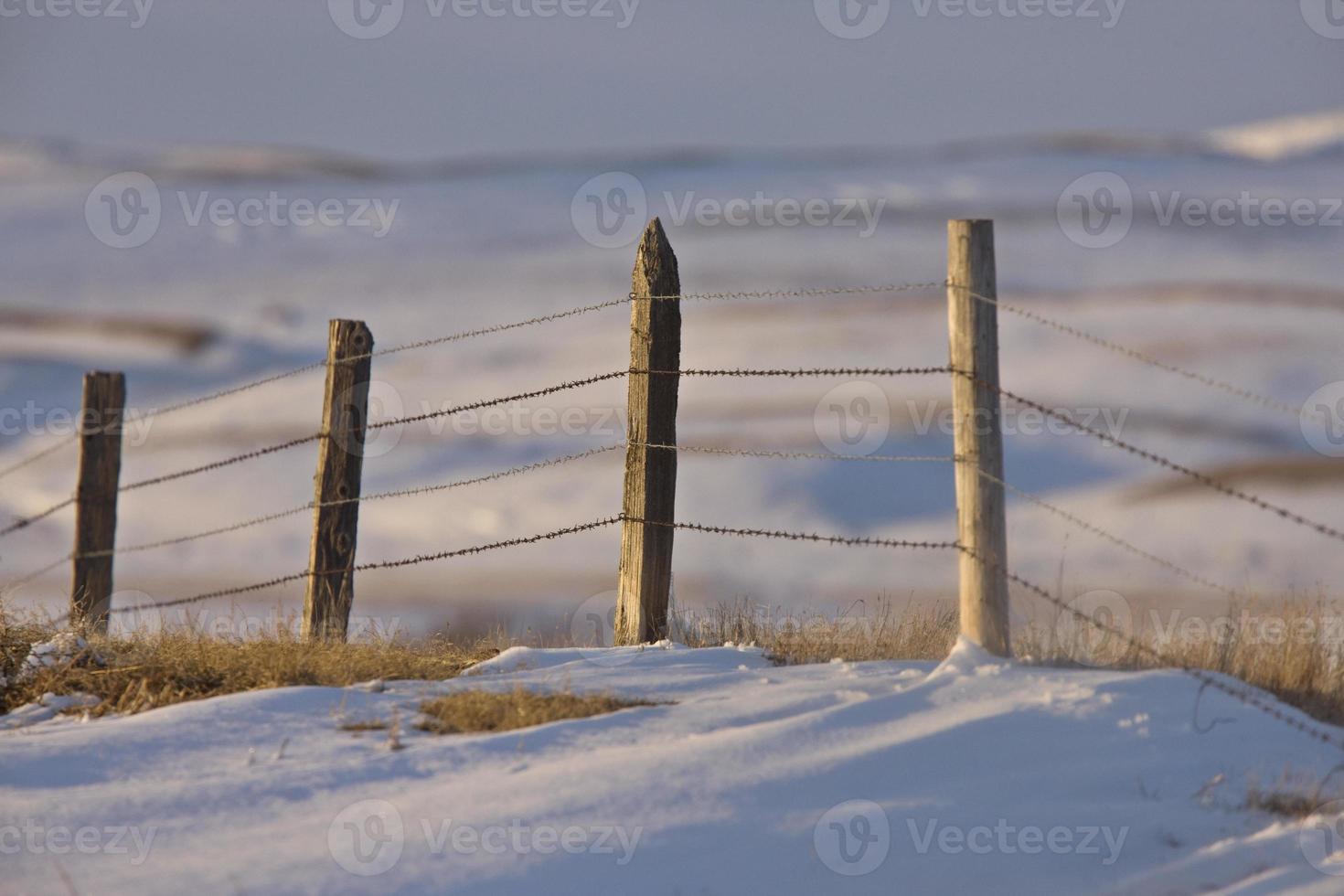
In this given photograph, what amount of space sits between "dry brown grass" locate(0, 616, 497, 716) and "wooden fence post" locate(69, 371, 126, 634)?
136 inches

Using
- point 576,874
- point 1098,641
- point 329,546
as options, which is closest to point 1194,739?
point 1098,641

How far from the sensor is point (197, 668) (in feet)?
22.1

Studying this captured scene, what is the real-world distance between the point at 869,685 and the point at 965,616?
2.36ft

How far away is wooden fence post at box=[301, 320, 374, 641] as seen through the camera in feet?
28.3

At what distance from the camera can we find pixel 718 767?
4887 millimetres

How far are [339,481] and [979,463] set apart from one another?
4473 mm
